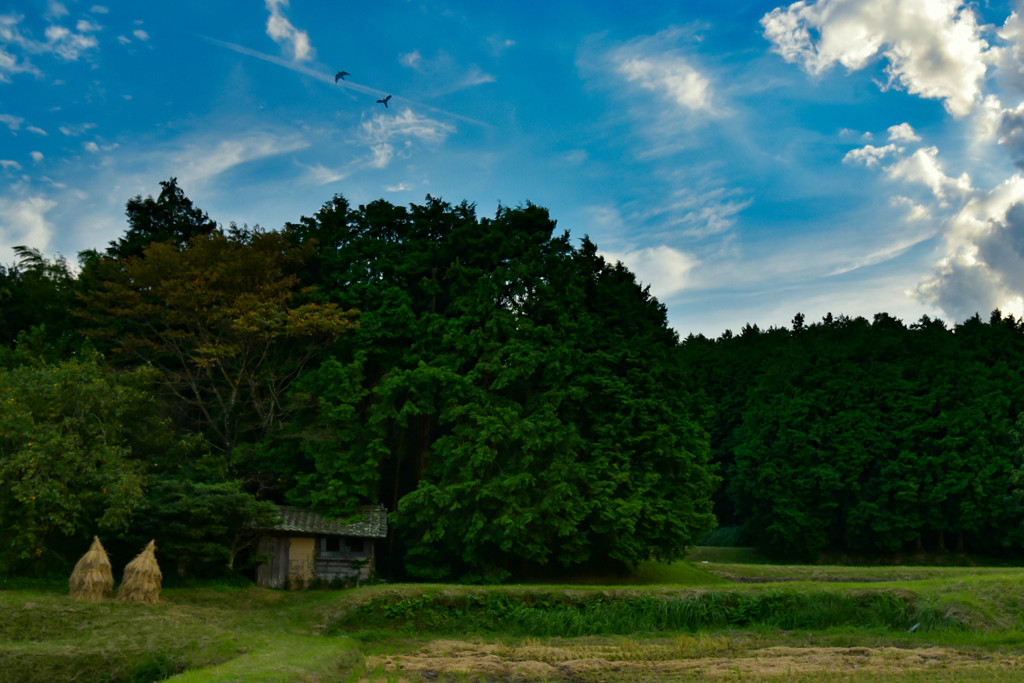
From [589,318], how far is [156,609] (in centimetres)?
1875

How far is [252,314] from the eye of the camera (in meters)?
28.7

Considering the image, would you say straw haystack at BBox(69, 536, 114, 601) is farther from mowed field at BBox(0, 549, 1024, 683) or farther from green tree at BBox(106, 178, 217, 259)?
green tree at BBox(106, 178, 217, 259)

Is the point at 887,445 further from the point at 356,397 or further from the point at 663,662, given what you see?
the point at 663,662

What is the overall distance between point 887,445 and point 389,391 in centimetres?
2904

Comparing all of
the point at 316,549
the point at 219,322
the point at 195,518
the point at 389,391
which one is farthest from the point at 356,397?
the point at 195,518

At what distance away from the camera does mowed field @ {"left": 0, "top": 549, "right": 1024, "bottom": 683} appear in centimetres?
1473

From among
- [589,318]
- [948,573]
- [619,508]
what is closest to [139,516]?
[619,508]

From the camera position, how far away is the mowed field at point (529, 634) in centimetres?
1473

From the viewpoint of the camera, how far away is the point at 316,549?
28.0m

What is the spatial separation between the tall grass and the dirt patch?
2.51 meters

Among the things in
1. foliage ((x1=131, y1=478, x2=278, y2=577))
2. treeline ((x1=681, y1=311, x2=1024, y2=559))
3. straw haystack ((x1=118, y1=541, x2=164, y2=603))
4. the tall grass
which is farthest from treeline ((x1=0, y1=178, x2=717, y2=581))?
treeline ((x1=681, y1=311, x2=1024, y2=559))

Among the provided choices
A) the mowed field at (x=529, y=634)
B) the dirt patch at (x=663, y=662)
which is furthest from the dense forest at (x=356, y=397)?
the dirt patch at (x=663, y=662)

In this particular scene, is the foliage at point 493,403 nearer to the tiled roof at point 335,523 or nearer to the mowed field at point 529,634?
the tiled roof at point 335,523

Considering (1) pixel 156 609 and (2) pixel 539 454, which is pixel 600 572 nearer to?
(2) pixel 539 454
